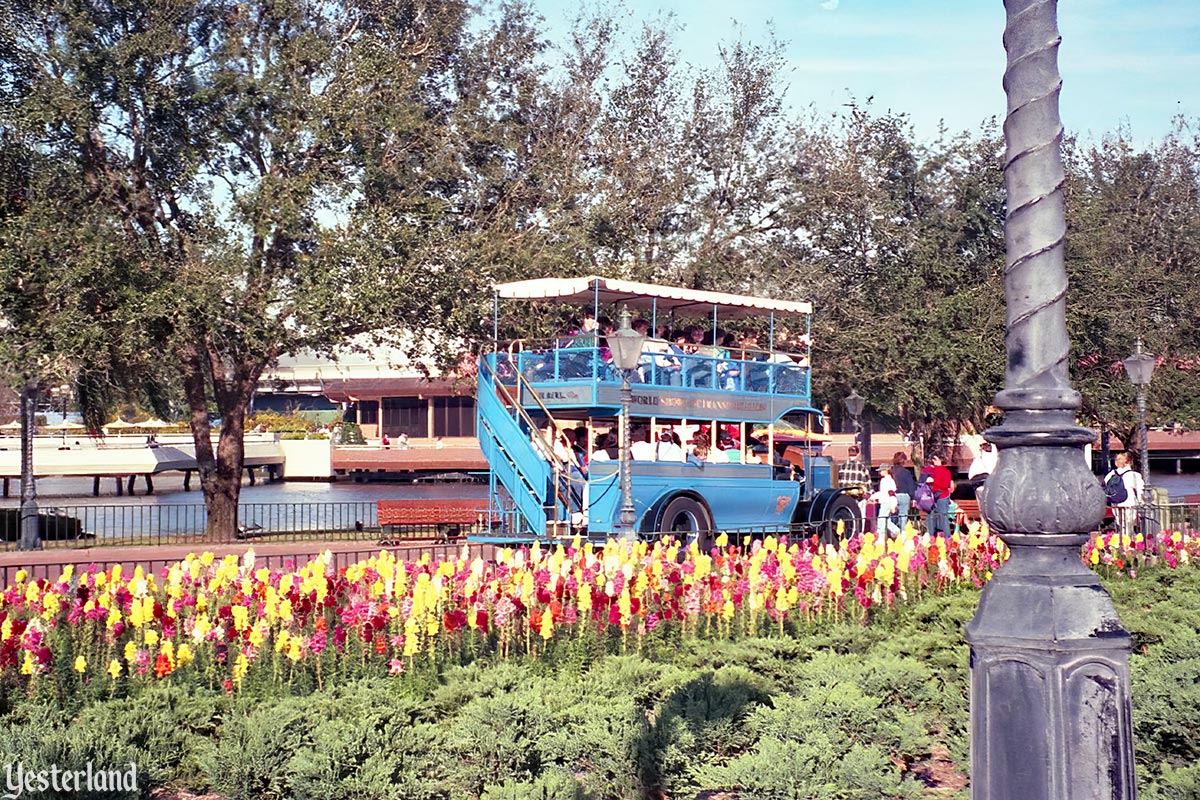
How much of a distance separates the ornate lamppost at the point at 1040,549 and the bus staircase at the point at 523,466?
1619cm

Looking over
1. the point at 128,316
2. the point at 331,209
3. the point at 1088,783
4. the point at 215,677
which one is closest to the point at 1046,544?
the point at 1088,783

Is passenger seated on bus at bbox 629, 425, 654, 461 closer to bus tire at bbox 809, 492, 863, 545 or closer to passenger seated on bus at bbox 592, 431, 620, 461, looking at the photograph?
passenger seated on bus at bbox 592, 431, 620, 461

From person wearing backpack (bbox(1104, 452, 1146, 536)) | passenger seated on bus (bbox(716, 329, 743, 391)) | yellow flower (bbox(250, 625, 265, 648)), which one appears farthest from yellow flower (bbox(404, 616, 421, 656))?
person wearing backpack (bbox(1104, 452, 1146, 536))

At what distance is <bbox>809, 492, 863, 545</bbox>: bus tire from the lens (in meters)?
25.2

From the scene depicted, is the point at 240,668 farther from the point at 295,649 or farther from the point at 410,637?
the point at 410,637

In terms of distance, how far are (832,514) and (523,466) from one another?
290 inches

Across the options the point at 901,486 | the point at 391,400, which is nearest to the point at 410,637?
the point at 901,486

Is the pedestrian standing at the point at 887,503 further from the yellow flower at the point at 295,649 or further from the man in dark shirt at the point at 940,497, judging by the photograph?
the yellow flower at the point at 295,649

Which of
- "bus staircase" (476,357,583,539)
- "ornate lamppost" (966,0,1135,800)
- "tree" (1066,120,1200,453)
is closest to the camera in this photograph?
"ornate lamppost" (966,0,1135,800)

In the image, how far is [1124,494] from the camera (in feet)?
78.5

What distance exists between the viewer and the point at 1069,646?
448 centimetres

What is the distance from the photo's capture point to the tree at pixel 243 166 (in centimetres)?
2612

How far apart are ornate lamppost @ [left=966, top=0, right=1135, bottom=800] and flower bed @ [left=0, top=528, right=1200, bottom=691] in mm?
5634

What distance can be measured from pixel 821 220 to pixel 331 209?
1440 centimetres
